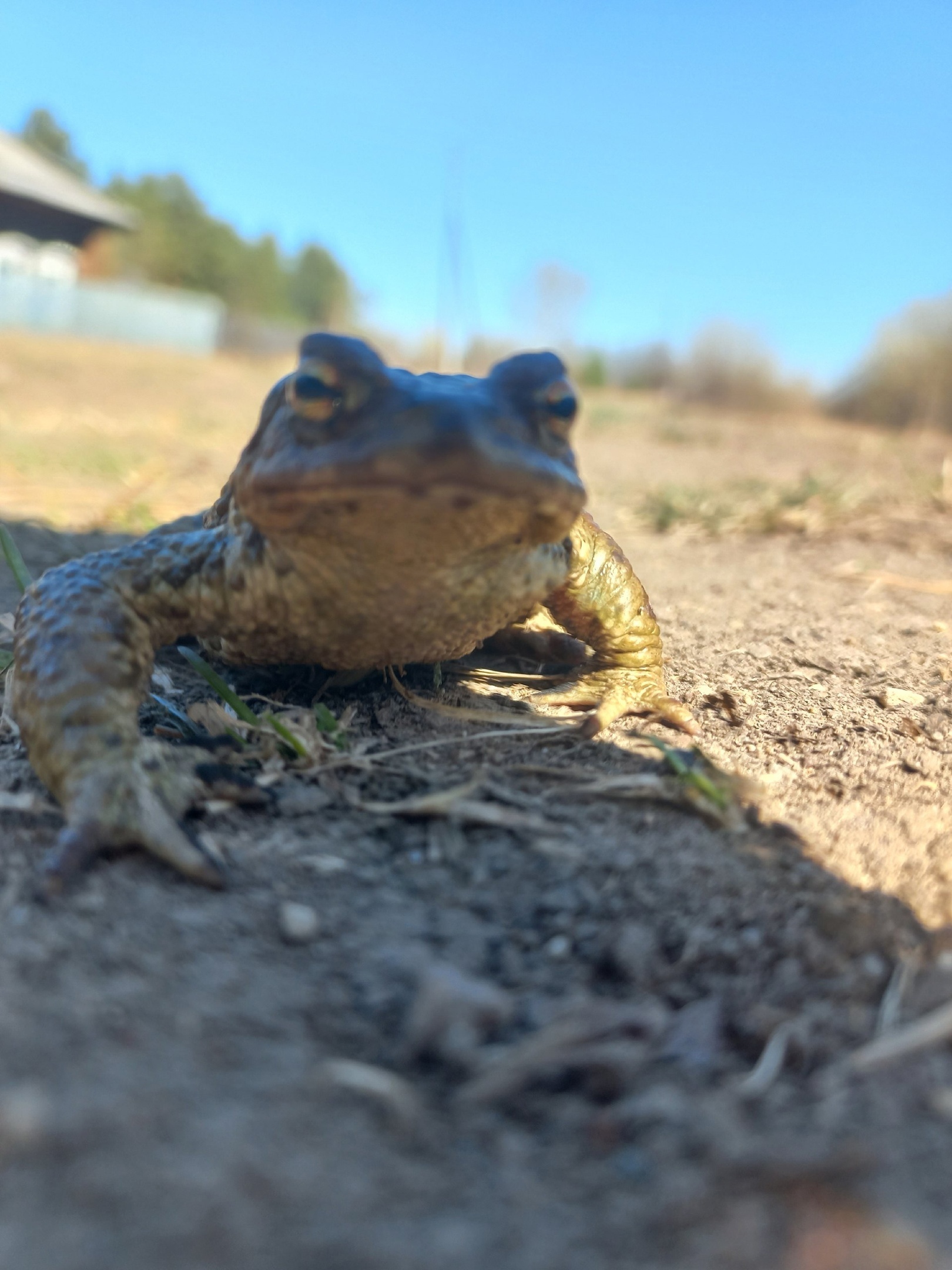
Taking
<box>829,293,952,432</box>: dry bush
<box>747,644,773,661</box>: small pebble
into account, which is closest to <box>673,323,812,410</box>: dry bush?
<box>829,293,952,432</box>: dry bush

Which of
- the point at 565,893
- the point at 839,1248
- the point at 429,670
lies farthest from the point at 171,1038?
the point at 429,670

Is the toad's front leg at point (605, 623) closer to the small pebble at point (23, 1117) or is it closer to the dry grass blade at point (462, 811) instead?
the dry grass blade at point (462, 811)

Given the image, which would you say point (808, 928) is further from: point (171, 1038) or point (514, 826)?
point (171, 1038)

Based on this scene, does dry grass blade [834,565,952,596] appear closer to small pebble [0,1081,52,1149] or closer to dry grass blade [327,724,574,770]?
dry grass blade [327,724,574,770]

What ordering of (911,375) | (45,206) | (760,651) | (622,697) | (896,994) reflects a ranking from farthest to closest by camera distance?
(911,375)
(45,206)
(760,651)
(622,697)
(896,994)

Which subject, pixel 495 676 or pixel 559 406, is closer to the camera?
pixel 559 406

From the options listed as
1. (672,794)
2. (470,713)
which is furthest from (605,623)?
(672,794)

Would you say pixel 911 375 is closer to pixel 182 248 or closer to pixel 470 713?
pixel 470 713
